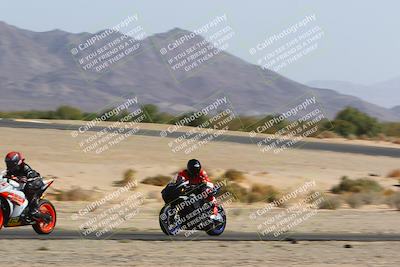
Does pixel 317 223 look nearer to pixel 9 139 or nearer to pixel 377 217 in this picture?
pixel 377 217

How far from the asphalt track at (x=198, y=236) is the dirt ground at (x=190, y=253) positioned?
1.92 ft

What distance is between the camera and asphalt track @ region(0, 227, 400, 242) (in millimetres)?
16530

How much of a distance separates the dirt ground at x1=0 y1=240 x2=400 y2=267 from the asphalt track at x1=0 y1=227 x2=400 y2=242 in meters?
0.59

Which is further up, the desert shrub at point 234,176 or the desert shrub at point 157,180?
the desert shrub at point 157,180

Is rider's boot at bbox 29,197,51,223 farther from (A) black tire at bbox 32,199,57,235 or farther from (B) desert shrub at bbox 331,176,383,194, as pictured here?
(B) desert shrub at bbox 331,176,383,194

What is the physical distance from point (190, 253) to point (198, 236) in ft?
7.96

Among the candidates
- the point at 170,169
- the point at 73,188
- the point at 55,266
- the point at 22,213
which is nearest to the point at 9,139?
the point at 170,169

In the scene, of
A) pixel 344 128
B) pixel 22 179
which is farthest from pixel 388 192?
pixel 344 128

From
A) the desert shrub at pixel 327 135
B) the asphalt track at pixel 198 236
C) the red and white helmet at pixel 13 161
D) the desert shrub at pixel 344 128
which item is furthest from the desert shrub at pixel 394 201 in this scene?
the desert shrub at pixel 344 128

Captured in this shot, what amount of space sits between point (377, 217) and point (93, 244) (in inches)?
393

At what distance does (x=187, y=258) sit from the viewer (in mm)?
14109

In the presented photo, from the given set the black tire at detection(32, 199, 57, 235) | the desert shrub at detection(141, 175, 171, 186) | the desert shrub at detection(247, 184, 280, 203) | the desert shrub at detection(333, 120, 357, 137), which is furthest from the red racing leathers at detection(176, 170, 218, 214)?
the desert shrub at detection(333, 120, 357, 137)

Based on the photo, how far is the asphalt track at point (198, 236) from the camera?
16.5 metres

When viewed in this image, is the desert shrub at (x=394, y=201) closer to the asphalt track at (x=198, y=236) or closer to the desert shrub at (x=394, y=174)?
the asphalt track at (x=198, y=236)
